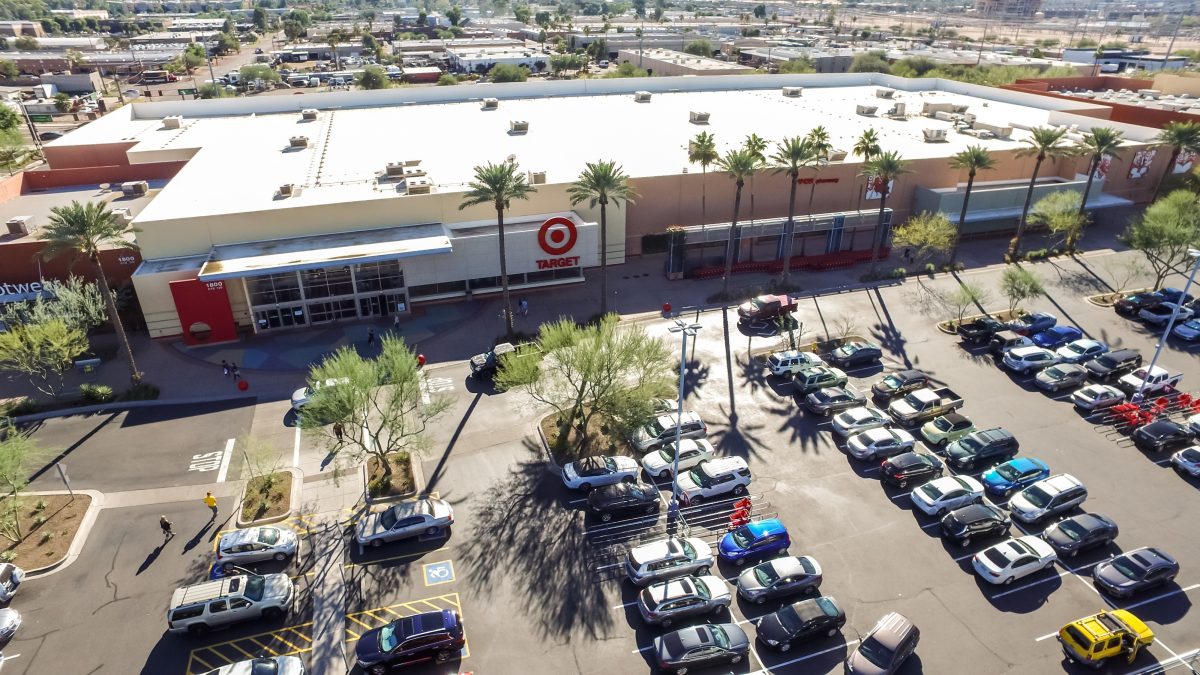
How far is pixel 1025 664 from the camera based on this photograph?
27156 millimetres

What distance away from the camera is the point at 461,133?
76.2 m

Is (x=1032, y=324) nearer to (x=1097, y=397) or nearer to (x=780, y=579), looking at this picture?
(x=1097, y=397)

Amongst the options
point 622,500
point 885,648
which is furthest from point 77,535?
point 885,648

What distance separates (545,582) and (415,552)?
6.47 metres

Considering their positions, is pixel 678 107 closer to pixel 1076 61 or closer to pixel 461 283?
pixel 461 283

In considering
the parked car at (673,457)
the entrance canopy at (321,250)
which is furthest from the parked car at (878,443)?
the entrance canopy at (321,250)

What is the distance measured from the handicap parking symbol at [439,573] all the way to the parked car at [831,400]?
23.6 metres

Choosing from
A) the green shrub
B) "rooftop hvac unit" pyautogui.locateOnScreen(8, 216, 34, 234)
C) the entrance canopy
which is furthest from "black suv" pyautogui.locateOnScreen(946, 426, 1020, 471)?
"rooftop hvac unit" pyautogui.locateOnScreen(8, 216, 34, 234)

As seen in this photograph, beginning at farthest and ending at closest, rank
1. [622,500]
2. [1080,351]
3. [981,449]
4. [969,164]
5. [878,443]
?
[969,164]
[1080,351]
[878,443]
[981,449]
[622,500]

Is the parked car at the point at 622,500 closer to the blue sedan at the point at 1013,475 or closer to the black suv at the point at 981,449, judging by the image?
the black suv at the point at 981,449

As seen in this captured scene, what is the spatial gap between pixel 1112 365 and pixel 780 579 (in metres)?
32.9

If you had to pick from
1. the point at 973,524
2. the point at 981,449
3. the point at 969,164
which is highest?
the point at 969,164

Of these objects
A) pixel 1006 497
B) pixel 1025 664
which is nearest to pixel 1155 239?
pixel 1006 497

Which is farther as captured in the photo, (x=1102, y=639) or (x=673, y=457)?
(x=673, y=457)
